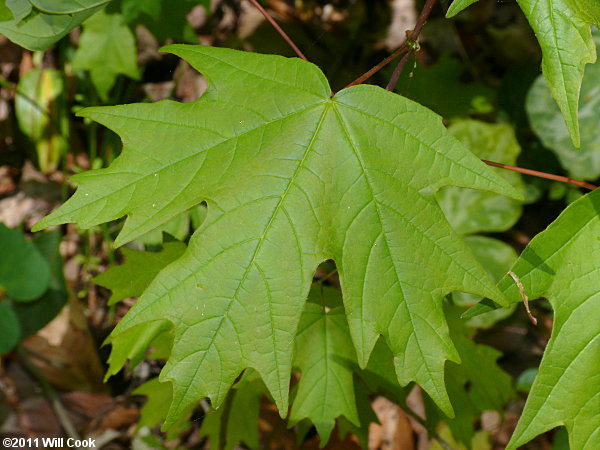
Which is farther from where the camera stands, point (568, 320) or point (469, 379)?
point (469, 379)

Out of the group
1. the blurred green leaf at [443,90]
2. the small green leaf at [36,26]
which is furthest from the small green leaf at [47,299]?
the blurred green leaf at [443,90]

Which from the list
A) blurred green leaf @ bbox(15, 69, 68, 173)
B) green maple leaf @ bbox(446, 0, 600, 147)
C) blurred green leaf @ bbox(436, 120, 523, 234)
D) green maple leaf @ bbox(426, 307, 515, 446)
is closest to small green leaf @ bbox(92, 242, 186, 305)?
green maple leaf @ bbox(426, 307, 515, 446)

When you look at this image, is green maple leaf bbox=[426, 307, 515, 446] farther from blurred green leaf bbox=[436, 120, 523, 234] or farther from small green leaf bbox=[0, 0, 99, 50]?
small green leaf bbox=[0, 0, 99, 50]

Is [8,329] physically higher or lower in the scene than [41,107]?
lower

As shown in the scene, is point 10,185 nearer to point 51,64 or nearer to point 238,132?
Answer: point 51,64

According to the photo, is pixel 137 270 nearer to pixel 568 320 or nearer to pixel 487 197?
pixel 568 320

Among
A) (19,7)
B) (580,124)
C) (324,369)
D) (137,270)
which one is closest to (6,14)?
(19,7)
